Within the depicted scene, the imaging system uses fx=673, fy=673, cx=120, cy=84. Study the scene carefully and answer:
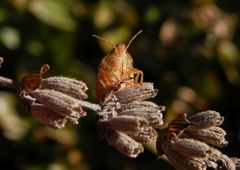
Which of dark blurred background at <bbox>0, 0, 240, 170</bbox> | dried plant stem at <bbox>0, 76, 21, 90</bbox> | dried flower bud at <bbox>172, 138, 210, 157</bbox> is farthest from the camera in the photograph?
dark blurred background at <bbox>0, 0, 240, 170</bbox>

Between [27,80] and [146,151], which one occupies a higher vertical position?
[146,151]

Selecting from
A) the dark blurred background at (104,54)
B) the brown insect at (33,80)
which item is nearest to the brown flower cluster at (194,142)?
the brown insect at (33,80)

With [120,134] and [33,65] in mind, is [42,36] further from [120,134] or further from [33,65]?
[120,134]

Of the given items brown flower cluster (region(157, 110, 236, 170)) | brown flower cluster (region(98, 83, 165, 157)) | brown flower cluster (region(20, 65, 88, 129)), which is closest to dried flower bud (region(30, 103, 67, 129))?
brown flower cluster (region(20, 65, 88, 129))

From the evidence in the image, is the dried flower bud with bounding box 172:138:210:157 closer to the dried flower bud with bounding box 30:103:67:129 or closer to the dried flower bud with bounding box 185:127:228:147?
the dried flower bud with bounding box 185:127:228:147

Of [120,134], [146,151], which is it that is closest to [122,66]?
[120,134]

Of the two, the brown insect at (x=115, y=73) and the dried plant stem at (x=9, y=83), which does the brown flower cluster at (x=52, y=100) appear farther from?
the brown insect at (x=115, y=73)
